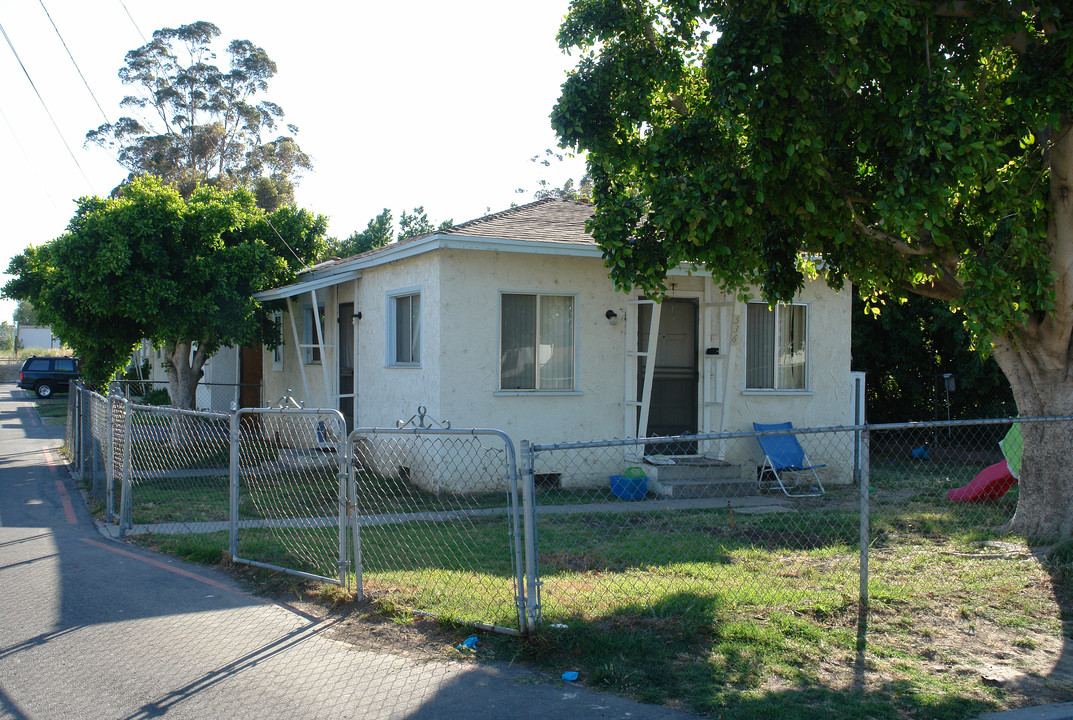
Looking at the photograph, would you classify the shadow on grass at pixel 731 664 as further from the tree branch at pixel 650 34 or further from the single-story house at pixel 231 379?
the single-story house at pixel 231 379

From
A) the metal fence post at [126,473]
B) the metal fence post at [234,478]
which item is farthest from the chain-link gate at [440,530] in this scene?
the metal fence post at [126,473]

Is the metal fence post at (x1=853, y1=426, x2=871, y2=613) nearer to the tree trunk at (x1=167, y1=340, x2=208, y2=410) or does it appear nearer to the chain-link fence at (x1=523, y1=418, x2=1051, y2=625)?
the chain-link fence at (x1=523, y1=418, x2=1051, y2=625)

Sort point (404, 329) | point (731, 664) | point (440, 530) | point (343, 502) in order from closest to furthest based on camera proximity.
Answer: point (731, 664)
point (343, 502)
point (440, 530)
point (404, 329)

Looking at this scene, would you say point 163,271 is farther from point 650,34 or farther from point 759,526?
point 759,526

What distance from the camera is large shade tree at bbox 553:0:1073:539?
20.7ft

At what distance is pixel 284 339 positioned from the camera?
1644 centimetres

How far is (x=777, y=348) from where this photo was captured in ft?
41.4

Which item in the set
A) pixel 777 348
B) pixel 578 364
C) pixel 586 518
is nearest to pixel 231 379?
pixel 578 364

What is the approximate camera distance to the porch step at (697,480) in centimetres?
1085

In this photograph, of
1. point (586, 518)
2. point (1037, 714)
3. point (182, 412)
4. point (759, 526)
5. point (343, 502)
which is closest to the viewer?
point (1037, 714)

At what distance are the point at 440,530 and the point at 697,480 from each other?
13.8 feet

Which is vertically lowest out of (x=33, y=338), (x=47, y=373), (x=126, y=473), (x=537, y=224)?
(x=126, y=473)

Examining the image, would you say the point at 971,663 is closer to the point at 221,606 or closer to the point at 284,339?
the point at 221,606

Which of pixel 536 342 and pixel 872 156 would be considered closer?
pixel 872 156
